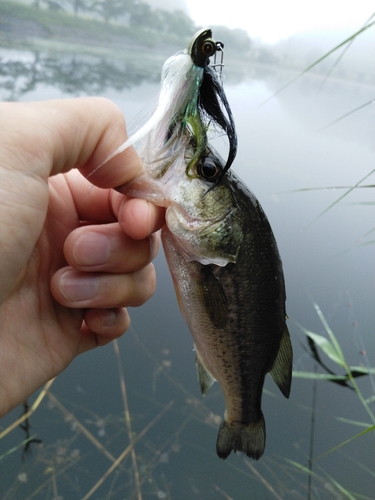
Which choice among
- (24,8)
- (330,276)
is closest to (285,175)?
(330,276)

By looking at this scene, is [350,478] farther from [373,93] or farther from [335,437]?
[373,93]

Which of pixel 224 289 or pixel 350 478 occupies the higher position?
pixel 224 289

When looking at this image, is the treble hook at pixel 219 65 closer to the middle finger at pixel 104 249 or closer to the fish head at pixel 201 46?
the fish head at pixel 201 46

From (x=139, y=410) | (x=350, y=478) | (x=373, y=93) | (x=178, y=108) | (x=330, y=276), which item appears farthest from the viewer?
(x=373, y=93)

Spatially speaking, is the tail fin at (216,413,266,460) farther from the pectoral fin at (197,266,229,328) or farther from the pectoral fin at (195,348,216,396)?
the pectoral fin at (197,266,229,328)

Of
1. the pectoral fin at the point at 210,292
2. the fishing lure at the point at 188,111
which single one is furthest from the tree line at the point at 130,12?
the pectoral fin at the point at 210,292

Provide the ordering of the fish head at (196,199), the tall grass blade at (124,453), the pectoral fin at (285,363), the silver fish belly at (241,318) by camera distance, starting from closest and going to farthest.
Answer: the fish head at (196,199) < the silver fish belly at (241,318) < the pectoral fin at (285,363) < the tall grass blade at (124,453)

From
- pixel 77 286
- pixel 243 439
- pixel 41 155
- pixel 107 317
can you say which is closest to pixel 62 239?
pixel 77 286
